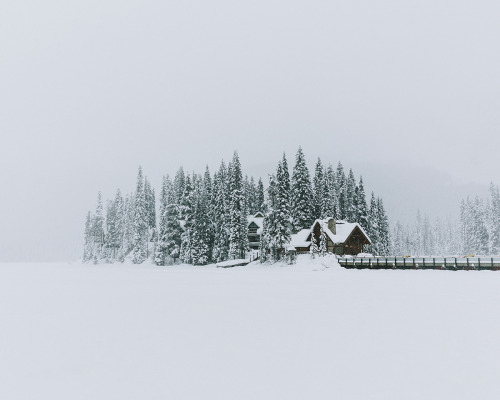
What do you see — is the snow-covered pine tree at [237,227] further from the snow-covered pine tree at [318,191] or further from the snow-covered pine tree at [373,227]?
the snow-covered pine tree at [373,227]

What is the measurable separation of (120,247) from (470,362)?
102787 mm

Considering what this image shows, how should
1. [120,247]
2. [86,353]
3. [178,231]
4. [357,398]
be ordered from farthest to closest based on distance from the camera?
[120,247]
[178,231]
[86,353]
[357,398]

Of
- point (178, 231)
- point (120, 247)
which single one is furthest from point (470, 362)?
point (120, 247)

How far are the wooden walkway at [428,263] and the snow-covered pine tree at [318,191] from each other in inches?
733

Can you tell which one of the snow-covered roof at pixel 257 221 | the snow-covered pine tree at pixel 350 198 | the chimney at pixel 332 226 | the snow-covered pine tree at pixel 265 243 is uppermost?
the snow-covered pine tree at pixel 350 198

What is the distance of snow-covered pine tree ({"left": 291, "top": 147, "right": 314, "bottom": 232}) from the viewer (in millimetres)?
75312

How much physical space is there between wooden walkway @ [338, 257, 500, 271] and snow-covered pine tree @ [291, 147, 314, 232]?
1589 centimetres

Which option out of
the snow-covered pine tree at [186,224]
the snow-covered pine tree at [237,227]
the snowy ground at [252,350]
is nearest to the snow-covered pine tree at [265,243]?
the snow-covered pine tree at [237,227]

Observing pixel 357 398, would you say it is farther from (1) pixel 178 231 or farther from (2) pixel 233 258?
(1) pixel 178 231

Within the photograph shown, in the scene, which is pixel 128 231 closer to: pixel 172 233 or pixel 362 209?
pixel 172 233

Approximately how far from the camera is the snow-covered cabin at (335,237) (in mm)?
70750

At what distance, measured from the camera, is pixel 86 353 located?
11.8 metres

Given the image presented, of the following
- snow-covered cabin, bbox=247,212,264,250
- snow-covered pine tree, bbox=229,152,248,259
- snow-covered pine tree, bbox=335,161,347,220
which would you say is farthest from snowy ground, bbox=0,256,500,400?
snow-covered cabin, bbox=247,212,264,250

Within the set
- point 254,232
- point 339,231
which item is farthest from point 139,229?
point 339,231
